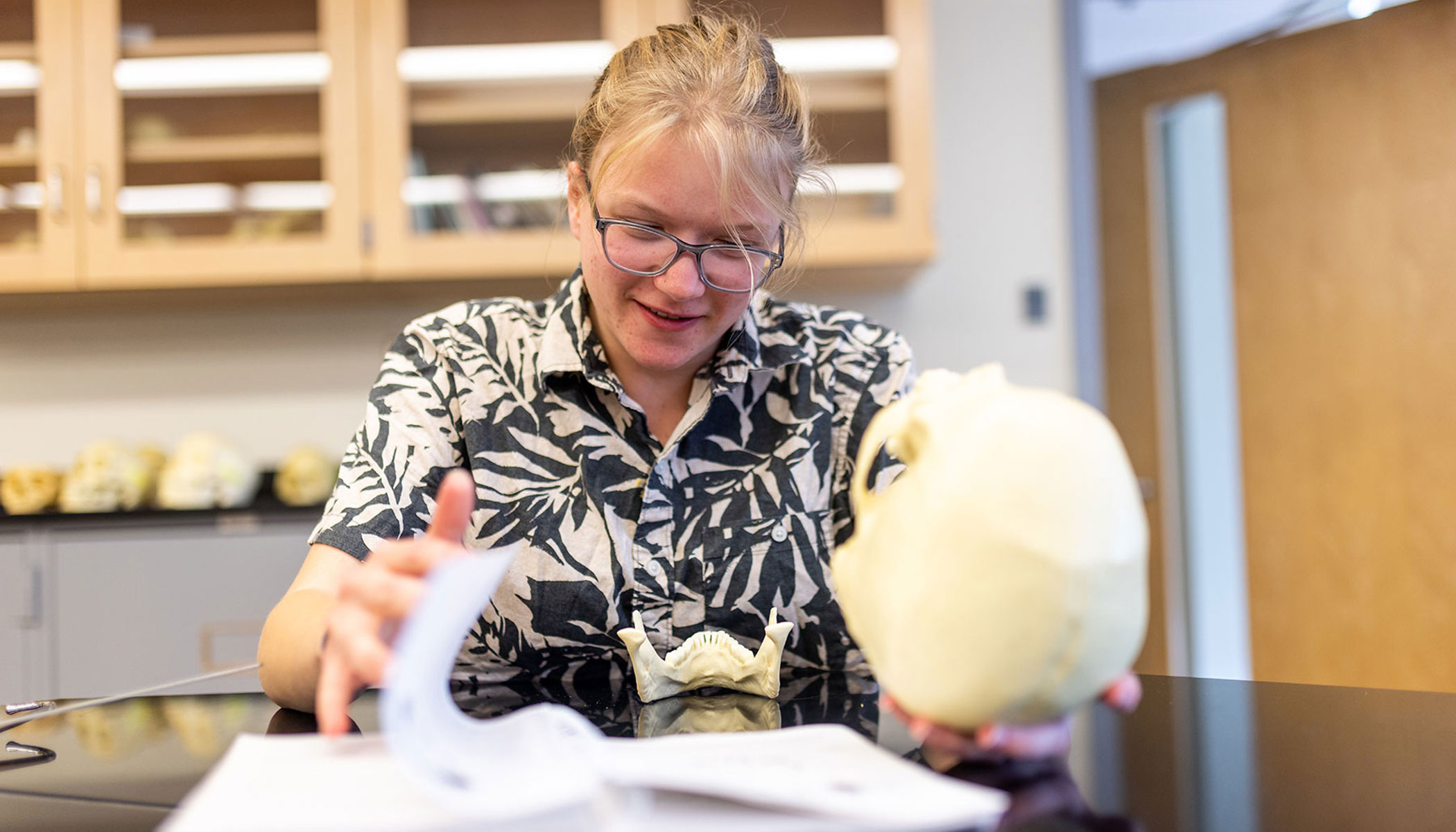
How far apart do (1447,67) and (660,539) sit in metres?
2.24

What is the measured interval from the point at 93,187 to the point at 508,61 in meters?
0.90

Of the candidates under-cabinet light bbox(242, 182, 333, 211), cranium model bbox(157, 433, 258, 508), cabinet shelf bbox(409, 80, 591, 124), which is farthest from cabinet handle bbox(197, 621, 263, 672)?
cabinet shelf bbox(409, 80, 591, 124)

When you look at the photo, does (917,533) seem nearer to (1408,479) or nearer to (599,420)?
(599,420)

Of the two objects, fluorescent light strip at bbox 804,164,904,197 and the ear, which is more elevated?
fluorescent light strip at bbox 804,164,904,197

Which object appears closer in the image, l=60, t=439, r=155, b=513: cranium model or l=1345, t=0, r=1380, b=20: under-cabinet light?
l=60, t=439, r=155, b=513: cranium model

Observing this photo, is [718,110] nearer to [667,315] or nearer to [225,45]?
[667,315]

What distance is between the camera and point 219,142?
2336 millimetres

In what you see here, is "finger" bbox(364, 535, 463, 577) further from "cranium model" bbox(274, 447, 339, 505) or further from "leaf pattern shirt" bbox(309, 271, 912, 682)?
"cranium model" bbox(274, 447, 339, 505)

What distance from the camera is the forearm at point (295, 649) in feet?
2.36

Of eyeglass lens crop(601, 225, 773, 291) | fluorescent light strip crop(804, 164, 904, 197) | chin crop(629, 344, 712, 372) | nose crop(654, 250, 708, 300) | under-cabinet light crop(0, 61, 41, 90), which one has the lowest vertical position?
chin crop(629, 344, 712, 372)

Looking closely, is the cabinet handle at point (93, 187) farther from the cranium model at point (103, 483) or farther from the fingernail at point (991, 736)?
the fingernail at point (991, 736)

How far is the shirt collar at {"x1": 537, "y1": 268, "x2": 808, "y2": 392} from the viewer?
1.08 metres

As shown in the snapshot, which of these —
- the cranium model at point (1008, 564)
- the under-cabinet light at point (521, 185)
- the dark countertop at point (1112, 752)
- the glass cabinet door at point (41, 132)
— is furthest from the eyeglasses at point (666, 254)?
the glass cabinet door at point (41, 132)

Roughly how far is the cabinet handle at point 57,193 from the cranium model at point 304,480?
68cm
